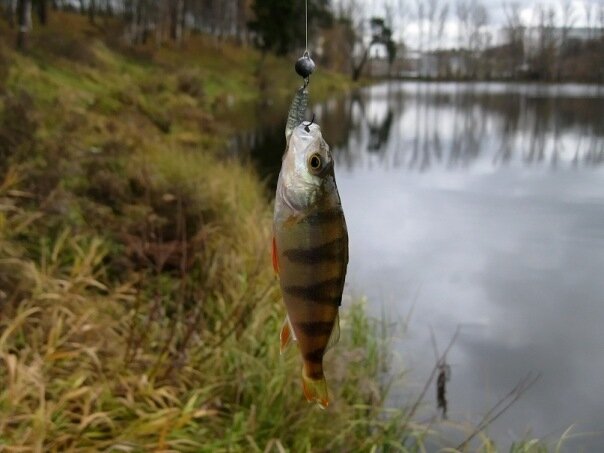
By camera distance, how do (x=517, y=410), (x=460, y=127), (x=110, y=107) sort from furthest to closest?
1. (x=460, y=127)
2. (x=110, y=107)
3. (x=517, y=410)

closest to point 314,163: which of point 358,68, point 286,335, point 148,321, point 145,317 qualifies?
point 286,335

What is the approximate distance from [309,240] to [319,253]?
3 cm

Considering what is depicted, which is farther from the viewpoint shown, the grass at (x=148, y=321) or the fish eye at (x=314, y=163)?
A: the grass at (x=148, y=321)

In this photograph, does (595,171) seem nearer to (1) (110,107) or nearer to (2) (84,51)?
(1) (110,107)

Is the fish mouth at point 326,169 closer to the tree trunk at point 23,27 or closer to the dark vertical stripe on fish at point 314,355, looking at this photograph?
the dark vertical stripe on fish at point 314,355

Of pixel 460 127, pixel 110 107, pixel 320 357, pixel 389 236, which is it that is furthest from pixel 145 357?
pixel 460 127

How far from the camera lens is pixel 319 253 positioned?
140cm

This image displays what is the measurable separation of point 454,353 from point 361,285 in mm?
1763

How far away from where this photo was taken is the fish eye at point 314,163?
4.55 ft

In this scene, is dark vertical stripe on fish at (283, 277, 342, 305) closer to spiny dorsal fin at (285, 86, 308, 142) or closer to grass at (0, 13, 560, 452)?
spiny dorsal fin at (285, 86, 308, 142)

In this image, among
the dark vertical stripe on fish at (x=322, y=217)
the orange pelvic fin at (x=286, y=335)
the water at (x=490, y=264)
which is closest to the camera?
the dark vertical stripe on fish at (x=322, y=217)

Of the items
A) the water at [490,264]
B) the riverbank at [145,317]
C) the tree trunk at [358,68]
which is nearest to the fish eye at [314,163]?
the riverbank at [145,317]

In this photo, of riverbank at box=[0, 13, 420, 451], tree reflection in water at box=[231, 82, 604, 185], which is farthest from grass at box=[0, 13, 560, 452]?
tree reflection in water at box=[231, 82, 604, 185]

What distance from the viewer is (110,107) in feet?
61.1
